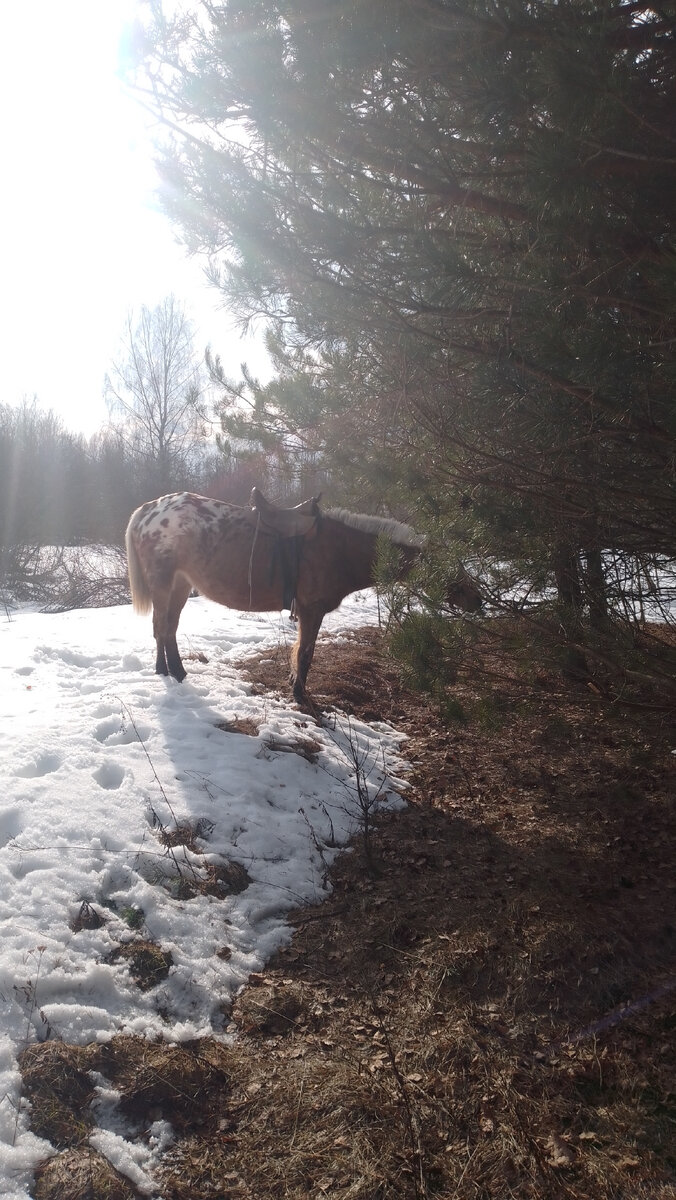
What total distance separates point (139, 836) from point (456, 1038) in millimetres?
1862

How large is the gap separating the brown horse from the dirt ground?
7.04 ft

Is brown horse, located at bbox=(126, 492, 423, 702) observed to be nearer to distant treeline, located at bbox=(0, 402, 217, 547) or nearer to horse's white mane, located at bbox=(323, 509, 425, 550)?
horse's white mane, located at bbox=(323, 509, 425, 550)

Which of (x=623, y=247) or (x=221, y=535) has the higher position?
(x=623, y=247)

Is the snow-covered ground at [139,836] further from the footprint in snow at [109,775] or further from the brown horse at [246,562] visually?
the brown horse at [246,562]

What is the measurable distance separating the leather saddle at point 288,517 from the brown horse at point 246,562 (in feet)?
0.04

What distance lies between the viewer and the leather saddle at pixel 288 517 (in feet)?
18.4

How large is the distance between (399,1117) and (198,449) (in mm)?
19346

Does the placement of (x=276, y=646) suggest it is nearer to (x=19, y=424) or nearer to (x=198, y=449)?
(x=198, y=449)

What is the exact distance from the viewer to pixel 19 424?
770 inches

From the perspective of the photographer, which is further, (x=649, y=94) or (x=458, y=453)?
(x=458, y=453)

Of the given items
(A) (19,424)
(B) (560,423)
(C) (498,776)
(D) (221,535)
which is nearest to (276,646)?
(D) (221,535)

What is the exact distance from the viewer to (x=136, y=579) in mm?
6156

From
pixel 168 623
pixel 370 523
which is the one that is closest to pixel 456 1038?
Result: pixel 370 523

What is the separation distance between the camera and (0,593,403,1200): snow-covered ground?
233 cm
